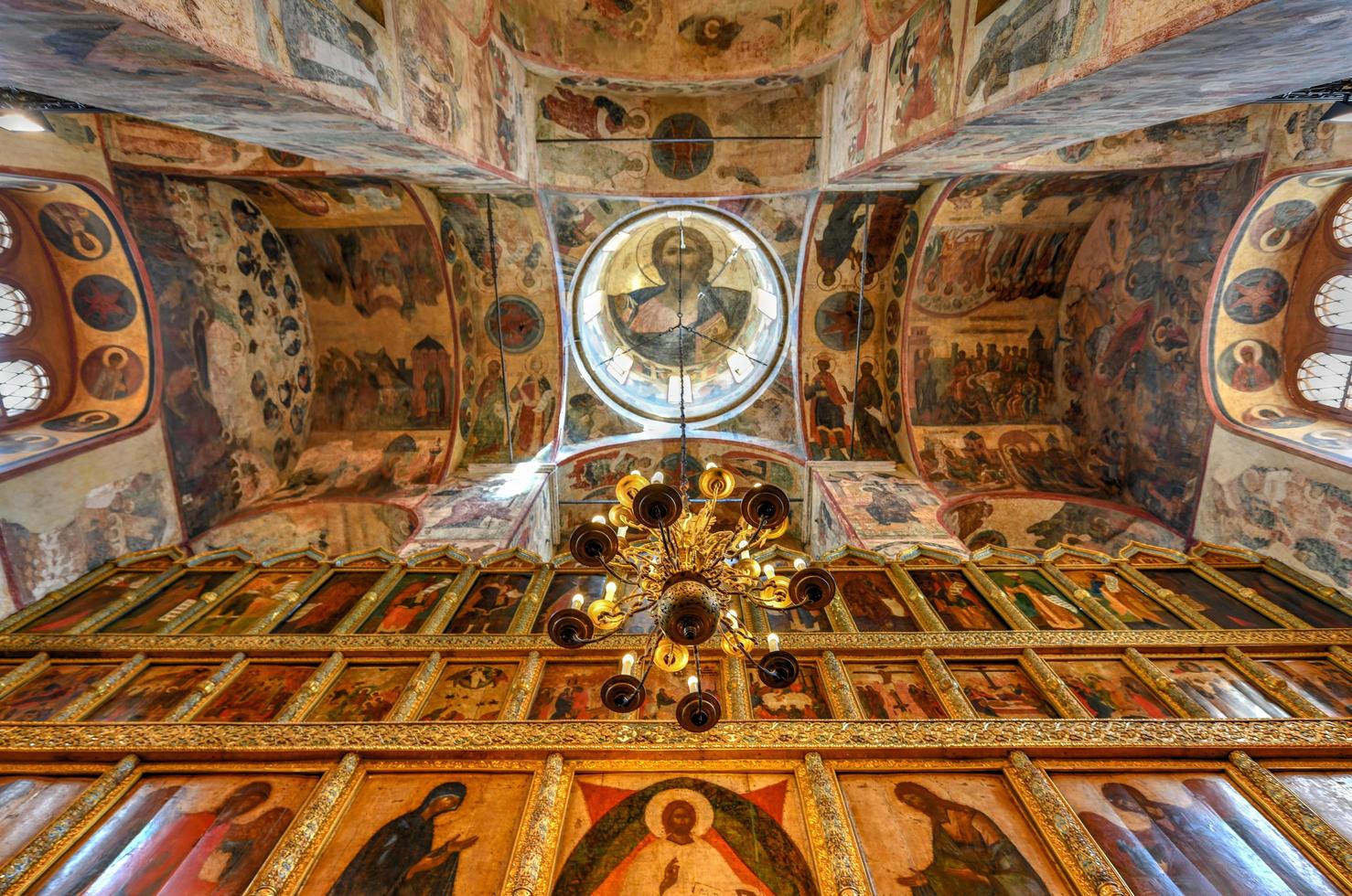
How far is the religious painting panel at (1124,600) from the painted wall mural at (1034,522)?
352 cm

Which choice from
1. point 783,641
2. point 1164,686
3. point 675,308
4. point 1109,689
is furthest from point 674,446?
point 1164,686

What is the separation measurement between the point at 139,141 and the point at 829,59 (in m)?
11.2

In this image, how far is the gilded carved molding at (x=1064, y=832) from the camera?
3555 millimetres

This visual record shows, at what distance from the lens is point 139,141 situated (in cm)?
820

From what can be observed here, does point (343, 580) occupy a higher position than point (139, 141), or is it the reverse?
point (139, 141)

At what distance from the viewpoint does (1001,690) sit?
17.9ft

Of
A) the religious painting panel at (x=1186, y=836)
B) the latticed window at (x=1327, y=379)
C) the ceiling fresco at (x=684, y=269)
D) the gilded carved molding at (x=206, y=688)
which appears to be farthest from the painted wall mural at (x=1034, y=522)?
the gilded carved molding at (x=206, y=688)

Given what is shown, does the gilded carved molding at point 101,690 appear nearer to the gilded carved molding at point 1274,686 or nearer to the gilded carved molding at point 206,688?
the gilded carved molding at point 206,688

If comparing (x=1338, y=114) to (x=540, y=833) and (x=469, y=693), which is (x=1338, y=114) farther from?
(x=469, y=693)

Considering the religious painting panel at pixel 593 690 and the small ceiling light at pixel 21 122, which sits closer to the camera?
the religious painting panel at pixel 593 690

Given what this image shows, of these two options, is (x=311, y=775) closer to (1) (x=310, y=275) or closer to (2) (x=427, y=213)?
(2) (x=427, y=213)

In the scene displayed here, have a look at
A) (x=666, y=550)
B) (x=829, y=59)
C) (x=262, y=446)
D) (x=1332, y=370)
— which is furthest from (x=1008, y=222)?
(x=262, y=446)

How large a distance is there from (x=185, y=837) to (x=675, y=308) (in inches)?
566

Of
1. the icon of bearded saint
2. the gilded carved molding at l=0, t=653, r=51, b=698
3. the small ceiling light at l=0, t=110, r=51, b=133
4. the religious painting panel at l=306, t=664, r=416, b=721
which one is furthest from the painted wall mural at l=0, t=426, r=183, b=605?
the icon of bearded saint
